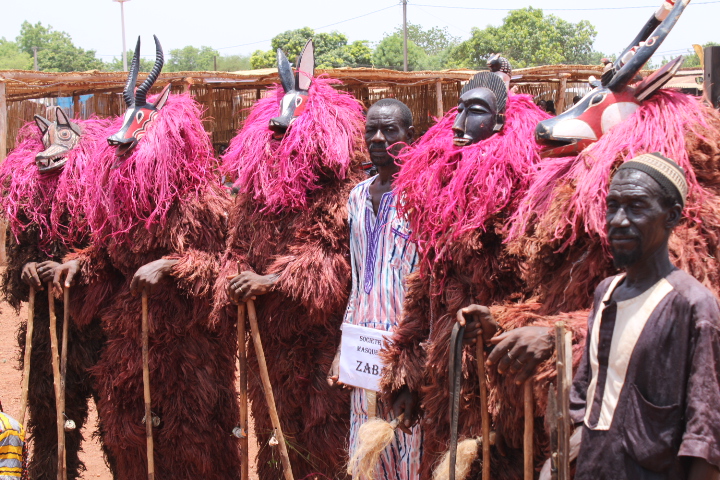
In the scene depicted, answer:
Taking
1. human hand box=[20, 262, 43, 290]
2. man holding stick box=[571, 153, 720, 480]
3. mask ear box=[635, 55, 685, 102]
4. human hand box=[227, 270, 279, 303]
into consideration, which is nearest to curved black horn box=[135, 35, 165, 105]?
human hand box=[20, 262, 43, 290]

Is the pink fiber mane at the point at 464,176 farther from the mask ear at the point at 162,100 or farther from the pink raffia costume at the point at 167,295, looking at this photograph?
the mask ear at the point at 162,100

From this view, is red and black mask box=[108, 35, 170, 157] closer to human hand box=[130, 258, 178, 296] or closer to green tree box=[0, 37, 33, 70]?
human hand box=[130, 258, 178, 296]

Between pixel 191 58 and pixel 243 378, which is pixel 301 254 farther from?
pixel 191 58

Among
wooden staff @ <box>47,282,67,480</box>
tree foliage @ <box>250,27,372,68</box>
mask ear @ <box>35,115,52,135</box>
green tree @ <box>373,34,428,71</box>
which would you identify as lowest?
wooden staff @ <box>47,282,67,480</box>

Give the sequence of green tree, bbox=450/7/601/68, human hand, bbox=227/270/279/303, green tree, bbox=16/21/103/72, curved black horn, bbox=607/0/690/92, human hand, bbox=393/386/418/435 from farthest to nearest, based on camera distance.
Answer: green tree, bbox=16/21/103/72, green tree, bbox=450/7/601/68, human hand, bbox=227/270/279/303, human hand, bbox=393/386/418/435, curved black horn, bbox=607/0/690/92

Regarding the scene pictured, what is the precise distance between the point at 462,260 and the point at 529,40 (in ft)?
104

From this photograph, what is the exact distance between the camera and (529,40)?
32.6 m

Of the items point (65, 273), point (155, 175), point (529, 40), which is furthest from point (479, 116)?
point (529, 40)

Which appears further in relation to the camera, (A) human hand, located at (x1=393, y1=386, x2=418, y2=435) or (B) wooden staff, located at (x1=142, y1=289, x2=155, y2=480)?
(B) wooden staff, located at (x1=142, y1=289, x2=155, y2=480)

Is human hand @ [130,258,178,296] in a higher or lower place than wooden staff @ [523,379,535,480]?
higher

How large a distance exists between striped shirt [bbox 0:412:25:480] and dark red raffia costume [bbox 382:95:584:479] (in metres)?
1.87

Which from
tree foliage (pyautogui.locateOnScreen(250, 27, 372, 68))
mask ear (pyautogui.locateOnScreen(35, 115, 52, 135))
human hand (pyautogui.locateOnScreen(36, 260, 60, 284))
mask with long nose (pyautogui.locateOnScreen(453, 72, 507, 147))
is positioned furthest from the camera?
tree foliage (pyautogui.locateOnScreen(250, 27, 372, 68))

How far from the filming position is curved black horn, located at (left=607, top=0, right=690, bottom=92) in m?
2.60

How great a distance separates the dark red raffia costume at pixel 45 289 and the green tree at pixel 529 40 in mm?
28588
